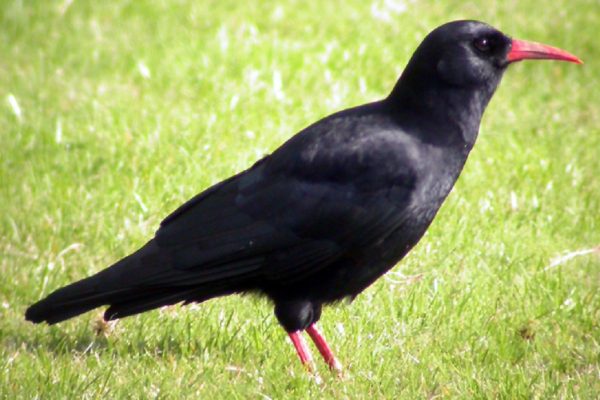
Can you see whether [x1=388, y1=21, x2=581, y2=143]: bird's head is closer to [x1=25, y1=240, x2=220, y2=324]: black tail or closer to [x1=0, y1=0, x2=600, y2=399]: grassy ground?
[x1=0, y1=0, x2=600, y2=399]: grassy ground

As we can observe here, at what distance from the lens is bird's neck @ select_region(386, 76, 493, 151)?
458 cm

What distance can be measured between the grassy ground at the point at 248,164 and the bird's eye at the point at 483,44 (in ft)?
3.82

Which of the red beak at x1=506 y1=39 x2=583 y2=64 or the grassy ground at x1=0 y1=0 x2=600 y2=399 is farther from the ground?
the red beak at x1=506 y1=39 x2=583 y2=64

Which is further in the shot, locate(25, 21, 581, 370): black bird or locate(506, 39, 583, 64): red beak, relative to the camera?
locate(506, 39, 583, 64): red beak

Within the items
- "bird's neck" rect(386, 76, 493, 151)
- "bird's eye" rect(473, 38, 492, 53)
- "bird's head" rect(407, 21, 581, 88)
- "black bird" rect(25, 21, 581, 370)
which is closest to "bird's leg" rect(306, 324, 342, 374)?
"black bird" rect(25, 21, 581, 370)

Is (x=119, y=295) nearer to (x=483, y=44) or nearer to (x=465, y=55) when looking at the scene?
(x=465, y=55)

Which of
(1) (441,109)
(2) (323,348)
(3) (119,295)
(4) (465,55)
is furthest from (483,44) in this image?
(3) (119,295)

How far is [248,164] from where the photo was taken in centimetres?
655

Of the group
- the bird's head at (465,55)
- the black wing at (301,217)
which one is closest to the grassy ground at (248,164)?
the black wing at (301,217)

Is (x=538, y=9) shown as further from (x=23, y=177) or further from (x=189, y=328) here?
(x=189, y=328)

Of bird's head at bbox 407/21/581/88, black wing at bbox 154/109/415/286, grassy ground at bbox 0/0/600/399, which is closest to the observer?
black wing at bbox 154/109/415/286

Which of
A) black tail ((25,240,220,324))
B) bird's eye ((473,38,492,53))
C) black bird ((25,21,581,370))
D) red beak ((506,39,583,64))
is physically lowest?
black tail ((25,240,220,324))

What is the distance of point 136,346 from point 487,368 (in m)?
1.49

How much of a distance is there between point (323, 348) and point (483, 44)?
1.45 metres
